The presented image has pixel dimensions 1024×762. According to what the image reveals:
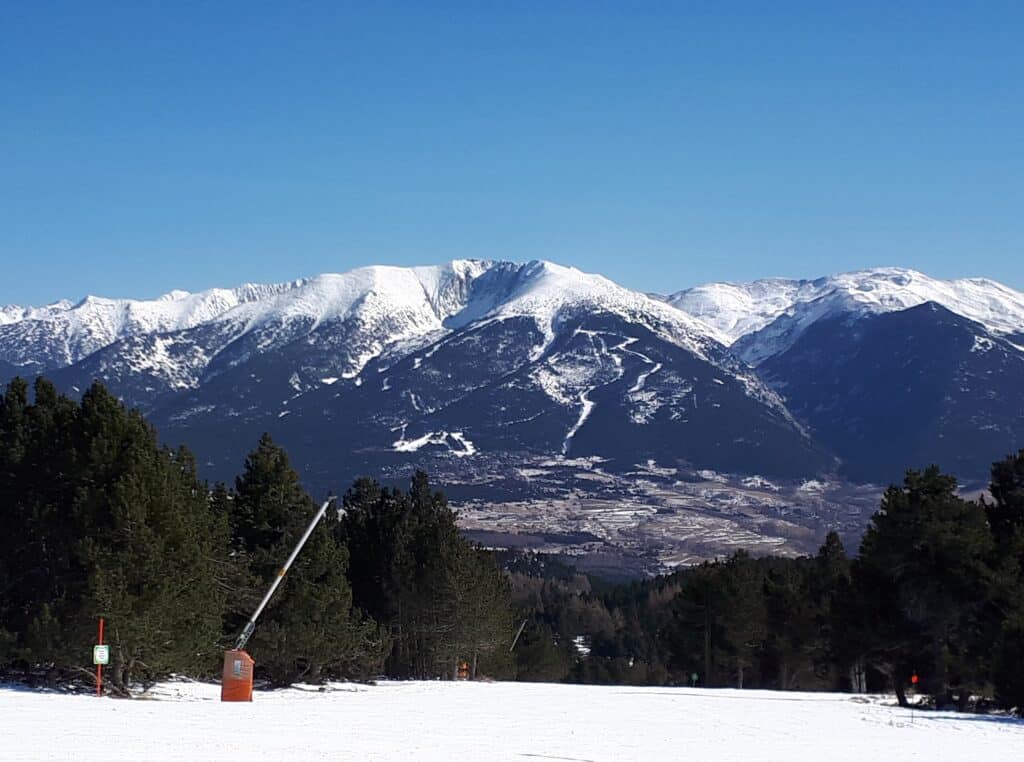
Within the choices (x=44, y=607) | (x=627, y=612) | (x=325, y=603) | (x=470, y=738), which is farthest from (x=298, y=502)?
(x=627, y=612)

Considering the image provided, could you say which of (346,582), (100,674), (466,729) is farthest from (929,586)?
(100,674)

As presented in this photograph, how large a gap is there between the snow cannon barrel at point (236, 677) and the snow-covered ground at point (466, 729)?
3.11ft

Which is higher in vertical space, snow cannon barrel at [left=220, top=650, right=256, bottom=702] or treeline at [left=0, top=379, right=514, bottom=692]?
treeline at [left=0, top=379, right=514, bottom=692]

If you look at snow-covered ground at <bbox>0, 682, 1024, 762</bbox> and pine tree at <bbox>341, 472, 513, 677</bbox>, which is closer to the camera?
snow-covered ground at <bbox>0, 682, 1024, 762</bbox>

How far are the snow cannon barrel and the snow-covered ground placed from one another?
95 cm

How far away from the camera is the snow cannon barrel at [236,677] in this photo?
4144 centimetres

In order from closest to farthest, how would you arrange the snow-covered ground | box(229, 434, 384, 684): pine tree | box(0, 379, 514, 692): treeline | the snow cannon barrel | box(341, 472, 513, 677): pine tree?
the snow-covered ground → box(0, 379, 514, 692): treeline → the snow cannon barrel → box(229, 434, 384, 684): pine tree → box(341, 472, 513, 677): pine tree

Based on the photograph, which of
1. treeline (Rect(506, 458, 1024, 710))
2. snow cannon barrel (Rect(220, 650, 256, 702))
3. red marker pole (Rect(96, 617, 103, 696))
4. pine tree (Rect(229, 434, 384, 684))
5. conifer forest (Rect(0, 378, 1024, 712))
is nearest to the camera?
red marker pole (Rect(96, 617, 103, 696))

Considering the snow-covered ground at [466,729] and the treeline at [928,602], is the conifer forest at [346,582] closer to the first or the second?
the treeline at [928,602]

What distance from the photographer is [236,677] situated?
138ft

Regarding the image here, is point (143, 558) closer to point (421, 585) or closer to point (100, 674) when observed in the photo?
point (100, 674)

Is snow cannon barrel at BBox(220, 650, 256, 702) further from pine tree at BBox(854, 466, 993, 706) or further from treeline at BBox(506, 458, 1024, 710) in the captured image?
pine tree at BBox(854, 466, 993, 706)

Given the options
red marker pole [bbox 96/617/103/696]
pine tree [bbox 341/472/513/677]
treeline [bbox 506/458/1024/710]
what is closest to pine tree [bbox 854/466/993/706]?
treeline [bbox 506/458/1024/710]

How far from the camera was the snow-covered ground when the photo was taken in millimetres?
28438
